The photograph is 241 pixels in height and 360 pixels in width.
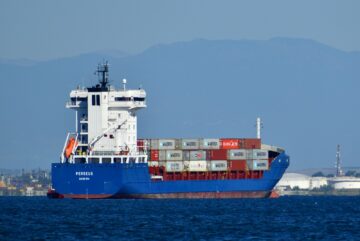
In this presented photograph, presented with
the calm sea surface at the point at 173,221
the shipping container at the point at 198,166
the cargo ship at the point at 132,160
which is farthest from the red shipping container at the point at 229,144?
the calm sea surface at the point at 173,221

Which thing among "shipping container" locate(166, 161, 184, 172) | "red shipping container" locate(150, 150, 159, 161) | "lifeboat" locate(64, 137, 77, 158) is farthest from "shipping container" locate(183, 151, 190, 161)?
"lifeboat" locate(64, 137, 77, 158)

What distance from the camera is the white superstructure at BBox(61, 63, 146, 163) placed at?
367ft

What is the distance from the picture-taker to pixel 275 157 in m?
120

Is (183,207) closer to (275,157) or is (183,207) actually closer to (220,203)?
(220,203)

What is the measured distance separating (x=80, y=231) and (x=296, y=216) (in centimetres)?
2060

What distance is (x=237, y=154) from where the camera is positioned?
11650cm

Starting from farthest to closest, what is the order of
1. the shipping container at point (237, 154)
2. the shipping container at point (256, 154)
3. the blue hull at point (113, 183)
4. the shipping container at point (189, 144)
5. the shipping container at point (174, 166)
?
the shipping container at point (256, 154), the shipping container at point (237, 154), the shipping container at point (189, 144), the shipping container at point (174, 166), the blue hull at point (113, 183)

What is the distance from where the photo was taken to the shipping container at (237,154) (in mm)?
116250

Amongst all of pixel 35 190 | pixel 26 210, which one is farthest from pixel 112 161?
pixel 35 190

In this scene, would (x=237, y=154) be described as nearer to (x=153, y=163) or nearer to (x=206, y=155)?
(x=206, y=155)

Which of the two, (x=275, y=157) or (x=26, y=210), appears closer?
(x=26, y=210)

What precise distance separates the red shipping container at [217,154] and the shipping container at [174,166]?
9.51 ft

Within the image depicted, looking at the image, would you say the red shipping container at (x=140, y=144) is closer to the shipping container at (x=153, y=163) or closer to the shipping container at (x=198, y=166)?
the shipping container at (x=153, y=163)

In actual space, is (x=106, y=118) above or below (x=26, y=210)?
above
